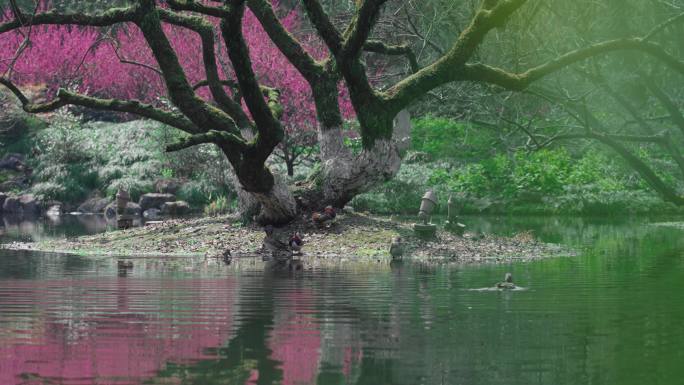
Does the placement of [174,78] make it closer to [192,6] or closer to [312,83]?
[192,6]

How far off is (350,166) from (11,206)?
26740mm

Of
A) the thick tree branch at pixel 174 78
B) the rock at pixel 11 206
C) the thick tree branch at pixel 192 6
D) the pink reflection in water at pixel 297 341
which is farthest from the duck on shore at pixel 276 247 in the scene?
the rock at pixel 11 206

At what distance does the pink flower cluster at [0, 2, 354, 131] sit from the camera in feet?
125

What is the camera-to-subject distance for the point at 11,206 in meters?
48.8

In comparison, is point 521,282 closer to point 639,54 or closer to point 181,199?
point 639,54

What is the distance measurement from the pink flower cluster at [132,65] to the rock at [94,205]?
484cm

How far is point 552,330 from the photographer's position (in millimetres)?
12703

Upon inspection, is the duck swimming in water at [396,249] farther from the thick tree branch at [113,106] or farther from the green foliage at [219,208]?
the green foliage at [219,208]

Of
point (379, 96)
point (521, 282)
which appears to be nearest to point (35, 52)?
point (379, 96)

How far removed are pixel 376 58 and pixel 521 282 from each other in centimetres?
2753

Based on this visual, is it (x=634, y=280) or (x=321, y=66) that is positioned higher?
(x=321, y=66)

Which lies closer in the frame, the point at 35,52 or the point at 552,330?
the point at 552,330

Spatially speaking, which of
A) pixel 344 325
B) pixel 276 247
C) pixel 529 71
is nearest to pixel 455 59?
pixel 529 71

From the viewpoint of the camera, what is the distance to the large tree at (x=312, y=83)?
904 inches
